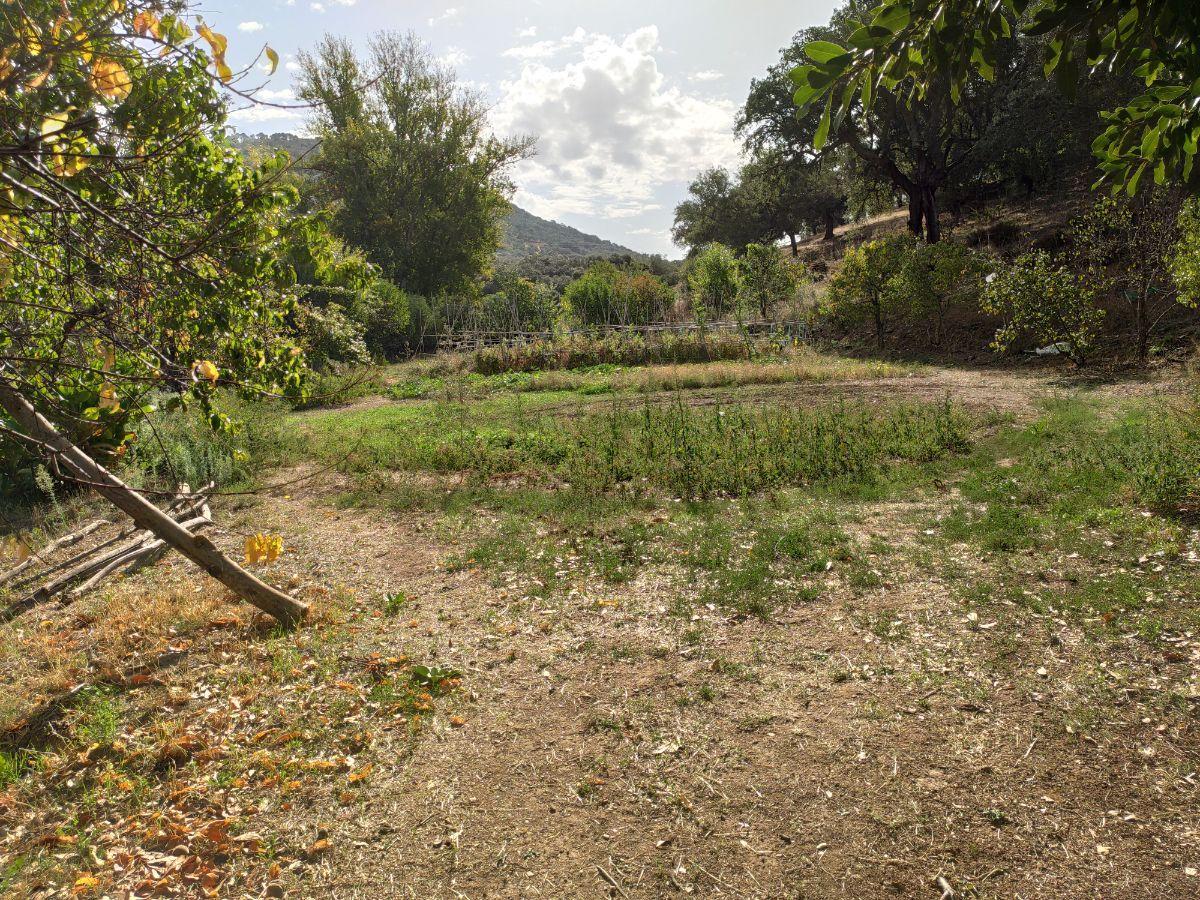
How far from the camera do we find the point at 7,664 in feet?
15.1

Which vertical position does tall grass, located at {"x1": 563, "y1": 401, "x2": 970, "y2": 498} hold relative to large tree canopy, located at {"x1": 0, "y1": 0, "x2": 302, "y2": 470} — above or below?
below

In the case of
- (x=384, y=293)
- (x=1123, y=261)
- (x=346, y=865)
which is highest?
(x=384, y=293)

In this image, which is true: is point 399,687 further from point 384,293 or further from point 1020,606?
point 384,293

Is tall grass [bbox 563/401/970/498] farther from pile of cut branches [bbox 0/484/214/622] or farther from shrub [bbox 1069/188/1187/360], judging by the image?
shrub [bbox 1069/188/1187/360]

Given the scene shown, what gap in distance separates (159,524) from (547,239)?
371 feet

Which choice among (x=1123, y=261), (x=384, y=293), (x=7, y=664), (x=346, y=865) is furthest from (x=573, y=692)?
(x=384, y=293)

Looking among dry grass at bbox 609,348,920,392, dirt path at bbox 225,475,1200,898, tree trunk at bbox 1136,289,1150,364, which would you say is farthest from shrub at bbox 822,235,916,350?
dirt path at bbox 225,475,1200,898

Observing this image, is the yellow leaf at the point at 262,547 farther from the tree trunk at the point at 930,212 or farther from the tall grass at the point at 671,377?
Answer: the tree trunk at the point at 930,212

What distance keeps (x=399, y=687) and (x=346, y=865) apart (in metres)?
1.29

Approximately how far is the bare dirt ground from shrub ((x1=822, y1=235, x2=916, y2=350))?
48.8 ft

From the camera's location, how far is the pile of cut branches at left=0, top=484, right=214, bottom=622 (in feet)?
Answer: 18.3

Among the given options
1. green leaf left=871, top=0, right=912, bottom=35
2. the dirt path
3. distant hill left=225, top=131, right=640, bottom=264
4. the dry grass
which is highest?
distant hill left=225, top=131, right=640, bottom=264

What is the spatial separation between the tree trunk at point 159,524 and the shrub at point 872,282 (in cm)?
1732

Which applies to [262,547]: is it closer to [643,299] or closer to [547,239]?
[643,299]
